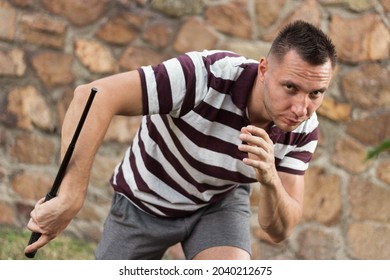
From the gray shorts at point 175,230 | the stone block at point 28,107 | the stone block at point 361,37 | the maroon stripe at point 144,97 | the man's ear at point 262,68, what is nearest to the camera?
the maroon stripe at point 144,97

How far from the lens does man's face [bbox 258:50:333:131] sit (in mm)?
2859

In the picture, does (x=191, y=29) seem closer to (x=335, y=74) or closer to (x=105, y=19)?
(x=105, y=19)

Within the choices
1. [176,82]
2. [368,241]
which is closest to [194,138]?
[176,82]

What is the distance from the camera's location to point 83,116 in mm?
2613

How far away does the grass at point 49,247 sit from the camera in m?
4.57

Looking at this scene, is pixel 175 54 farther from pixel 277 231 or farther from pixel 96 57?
pixel 277 231

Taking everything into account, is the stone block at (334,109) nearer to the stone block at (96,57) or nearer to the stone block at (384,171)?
the stone block at (384,171)

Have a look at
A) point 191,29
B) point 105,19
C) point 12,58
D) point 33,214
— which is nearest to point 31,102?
point 12,58

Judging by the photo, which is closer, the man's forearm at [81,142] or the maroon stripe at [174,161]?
the man's forearm at [81,142]

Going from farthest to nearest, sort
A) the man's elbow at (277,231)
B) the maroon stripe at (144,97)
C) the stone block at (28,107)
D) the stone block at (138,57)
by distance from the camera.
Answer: the stone block at (28,107) → the stone block at (138,57) → the man's elbow at (277,231) → the maroon stripe at (144,97)

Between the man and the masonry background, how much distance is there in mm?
1239

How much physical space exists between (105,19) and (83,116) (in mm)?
2090

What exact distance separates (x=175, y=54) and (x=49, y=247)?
1.17m

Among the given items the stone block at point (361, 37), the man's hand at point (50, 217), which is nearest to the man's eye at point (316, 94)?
the man's hand at point (50, 217)
